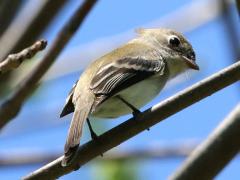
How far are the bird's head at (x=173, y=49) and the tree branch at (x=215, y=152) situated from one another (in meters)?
1.70

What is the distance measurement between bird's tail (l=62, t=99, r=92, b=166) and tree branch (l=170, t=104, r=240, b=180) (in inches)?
21.1

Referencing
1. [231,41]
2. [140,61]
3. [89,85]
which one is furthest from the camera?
[140,61]

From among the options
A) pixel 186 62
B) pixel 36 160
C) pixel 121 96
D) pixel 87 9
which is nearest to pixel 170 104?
pixel 87 9

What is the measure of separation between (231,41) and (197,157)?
29.5 inches

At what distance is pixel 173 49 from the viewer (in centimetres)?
510

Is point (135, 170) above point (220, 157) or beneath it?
beneath

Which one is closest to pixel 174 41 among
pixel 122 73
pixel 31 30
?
pixel 122 73

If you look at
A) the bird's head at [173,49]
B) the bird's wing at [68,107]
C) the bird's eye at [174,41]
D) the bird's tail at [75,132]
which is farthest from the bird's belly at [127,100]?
the bird's eye at [174,41]

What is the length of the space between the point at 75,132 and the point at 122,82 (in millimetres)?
770

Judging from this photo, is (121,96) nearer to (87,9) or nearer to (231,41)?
(231,41)

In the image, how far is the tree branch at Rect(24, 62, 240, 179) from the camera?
268 cm

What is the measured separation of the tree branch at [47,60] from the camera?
2678mm

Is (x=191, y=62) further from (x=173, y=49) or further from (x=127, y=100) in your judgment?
(x=127, y=100)

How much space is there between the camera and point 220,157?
2986 millimetres
